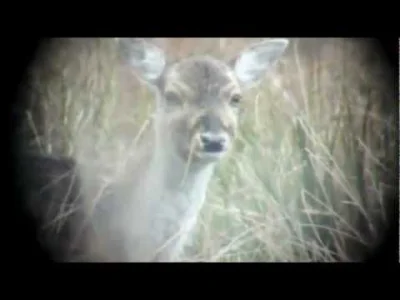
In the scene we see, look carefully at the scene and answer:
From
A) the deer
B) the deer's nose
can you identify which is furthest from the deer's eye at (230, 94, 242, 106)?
the deer's nose

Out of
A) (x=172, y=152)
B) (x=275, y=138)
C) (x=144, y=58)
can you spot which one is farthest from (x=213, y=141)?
(x=144, y=58)

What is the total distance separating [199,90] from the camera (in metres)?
2.30

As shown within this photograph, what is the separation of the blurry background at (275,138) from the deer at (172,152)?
5cm

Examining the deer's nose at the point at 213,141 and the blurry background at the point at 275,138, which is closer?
the deer's nose at the point at 213,141

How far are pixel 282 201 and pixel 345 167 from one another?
29 cm

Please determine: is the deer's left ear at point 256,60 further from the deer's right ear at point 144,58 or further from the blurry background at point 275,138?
the deer's right ear at point 144,58

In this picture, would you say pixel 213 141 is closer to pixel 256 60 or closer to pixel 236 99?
pixel 236 99

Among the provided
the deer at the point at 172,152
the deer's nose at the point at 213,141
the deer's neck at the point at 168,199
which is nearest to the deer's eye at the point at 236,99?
the deer at the point at 172,152

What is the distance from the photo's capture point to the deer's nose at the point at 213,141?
7.50 ft

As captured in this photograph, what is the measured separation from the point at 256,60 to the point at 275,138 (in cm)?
31

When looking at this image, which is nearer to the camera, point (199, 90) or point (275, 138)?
point (199, 90)

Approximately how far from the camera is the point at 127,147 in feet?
7.87
